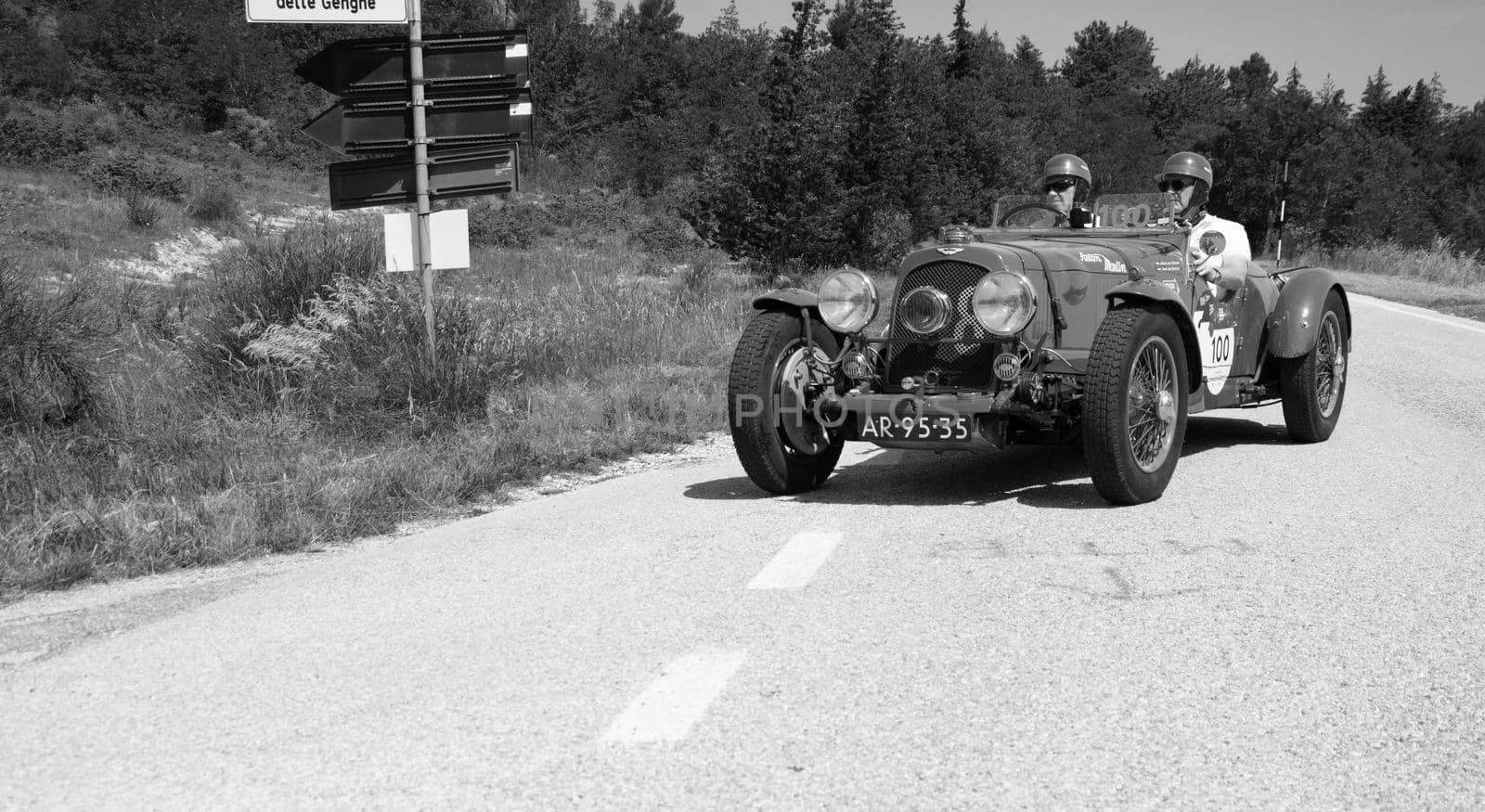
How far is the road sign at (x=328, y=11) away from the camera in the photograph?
8.91 meters

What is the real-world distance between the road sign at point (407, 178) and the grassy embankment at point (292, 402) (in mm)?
728

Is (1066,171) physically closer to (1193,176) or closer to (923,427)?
(1193,176)

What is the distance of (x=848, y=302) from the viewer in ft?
23.3

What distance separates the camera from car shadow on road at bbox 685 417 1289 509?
6797 mm

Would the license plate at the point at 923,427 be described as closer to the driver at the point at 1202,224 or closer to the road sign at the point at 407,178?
the driver at the point at 1202,224

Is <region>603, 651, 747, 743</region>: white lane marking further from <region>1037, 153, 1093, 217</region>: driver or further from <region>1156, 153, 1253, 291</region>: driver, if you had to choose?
<region>1037, 153, 1093, 217</region>: driver

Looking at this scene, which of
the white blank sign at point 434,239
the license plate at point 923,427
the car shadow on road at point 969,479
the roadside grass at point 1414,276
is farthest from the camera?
the roadside grass at point 1414,276

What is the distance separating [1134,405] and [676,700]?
358 centimetres

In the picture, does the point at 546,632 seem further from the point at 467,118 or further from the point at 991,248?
the point at 467,118

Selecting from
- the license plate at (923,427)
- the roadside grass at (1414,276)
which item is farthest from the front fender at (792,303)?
the roadside grass at (1414,276)

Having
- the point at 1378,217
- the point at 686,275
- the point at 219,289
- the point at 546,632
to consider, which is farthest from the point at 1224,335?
the point at 1378,217

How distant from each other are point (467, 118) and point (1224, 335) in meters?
5.28

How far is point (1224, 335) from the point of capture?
805cm

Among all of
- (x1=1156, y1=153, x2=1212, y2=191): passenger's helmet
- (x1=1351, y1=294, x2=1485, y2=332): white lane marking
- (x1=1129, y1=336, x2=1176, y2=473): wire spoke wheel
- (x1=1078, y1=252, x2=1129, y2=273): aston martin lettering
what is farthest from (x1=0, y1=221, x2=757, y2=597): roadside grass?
(x1=1351, y1=294, x2=1485, y2=332): white lane marking
